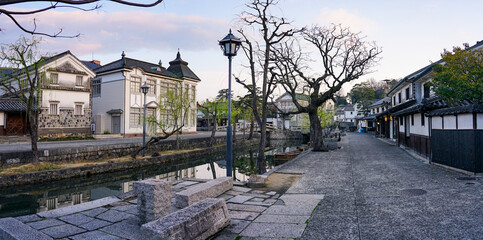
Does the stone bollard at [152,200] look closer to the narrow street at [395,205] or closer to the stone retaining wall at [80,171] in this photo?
the narrow street at [395,205]

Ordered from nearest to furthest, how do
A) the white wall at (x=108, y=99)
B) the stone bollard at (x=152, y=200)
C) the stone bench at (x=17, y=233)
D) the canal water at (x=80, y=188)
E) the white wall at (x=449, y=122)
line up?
the stone bench at (x=17, y=233) < the stone bollard at (x=152, y=200) < the canal water at (x=80, y=188) < the white wall at (x=449, y=122) < the white wall at (x=108, y=99)

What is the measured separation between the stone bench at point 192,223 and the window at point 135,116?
25.8 metres

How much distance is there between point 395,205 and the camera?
592 cm

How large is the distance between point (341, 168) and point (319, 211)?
A: 6.66 meters

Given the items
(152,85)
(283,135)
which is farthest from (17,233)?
(283,135)

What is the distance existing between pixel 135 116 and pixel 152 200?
26.1 metres

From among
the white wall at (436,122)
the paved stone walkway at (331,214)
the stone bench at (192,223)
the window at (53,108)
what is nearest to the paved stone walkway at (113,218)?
the paved stone walkway at (331,214)

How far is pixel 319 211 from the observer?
5.67 m

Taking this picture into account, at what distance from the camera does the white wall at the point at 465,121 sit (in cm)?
891

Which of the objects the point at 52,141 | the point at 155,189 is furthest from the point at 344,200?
the point at 52,141

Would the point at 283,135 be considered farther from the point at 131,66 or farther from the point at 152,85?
the point at 131,66

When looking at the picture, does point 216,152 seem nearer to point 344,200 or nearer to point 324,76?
point 324,76

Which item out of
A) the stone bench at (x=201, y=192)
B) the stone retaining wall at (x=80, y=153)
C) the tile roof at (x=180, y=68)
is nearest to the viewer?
the stone bench at (x=201, y=192)

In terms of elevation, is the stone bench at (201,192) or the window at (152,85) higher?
the window at (152,85)
